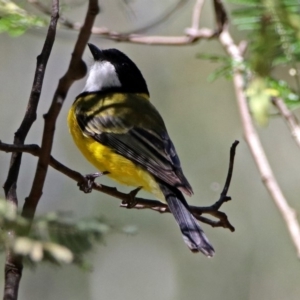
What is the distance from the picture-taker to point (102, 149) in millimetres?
3510

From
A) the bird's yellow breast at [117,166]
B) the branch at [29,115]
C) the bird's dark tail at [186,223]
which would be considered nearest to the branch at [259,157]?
the bird's dark tail at [186,223]

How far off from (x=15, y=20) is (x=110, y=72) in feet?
5.82

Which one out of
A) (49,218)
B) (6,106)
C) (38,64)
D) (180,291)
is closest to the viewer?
(49,218)

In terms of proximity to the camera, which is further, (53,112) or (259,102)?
(53,112)

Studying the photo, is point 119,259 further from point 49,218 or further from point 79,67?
point 49,218

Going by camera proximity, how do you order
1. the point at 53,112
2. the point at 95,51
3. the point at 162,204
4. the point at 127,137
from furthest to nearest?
the point at 95,51, the point at 127,137, the point at 162,204, the point at 53,112

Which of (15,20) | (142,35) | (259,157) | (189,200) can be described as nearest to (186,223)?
(259,157)

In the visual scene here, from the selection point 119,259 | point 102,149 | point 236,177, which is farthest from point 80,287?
point 102,149

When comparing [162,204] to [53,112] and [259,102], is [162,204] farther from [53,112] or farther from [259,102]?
[259,102]

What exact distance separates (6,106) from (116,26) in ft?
5.74

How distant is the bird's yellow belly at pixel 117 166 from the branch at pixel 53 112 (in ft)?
3.43

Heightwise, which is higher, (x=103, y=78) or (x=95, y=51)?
(x=95, y=51)

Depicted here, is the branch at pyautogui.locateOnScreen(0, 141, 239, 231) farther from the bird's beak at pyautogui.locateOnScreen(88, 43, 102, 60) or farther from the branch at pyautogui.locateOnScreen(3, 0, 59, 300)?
the bird's beak at pyautogui.locateOnScreen(88, 43, 102, 60)

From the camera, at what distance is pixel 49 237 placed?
135 cm
